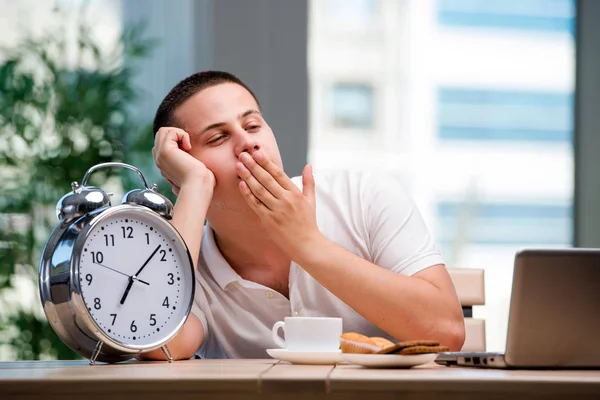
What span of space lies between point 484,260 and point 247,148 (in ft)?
8.70

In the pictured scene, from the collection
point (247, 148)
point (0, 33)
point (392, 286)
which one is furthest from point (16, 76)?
point (392, 286)

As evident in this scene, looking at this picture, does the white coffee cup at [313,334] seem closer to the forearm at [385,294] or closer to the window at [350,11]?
the forearm at [385,294]

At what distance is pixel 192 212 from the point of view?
1.62 m

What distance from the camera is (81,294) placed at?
126 centimetres

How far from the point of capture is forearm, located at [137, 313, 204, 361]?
1439 millimetres

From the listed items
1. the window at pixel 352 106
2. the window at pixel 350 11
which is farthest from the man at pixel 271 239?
the window at pixel 350 11

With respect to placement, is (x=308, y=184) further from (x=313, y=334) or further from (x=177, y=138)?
(x=313, y=334)

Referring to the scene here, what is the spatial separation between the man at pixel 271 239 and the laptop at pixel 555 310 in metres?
0.50

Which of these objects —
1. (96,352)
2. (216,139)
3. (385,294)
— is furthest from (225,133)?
(96,352)

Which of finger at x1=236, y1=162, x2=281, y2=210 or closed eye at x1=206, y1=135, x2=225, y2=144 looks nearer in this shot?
finger at x1=236, y1=162, x2=281, y2=210

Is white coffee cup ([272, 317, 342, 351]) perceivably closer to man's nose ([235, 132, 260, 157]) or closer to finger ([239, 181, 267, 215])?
finger ([239, 181, 267, 215])

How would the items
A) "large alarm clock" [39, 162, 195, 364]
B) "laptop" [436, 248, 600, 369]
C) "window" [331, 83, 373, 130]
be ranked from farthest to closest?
"window" [331, 83, 373, 130] < "large alarm clock" [39, 162, 195, 364] < "laptop" [436, 248, 600, 369]

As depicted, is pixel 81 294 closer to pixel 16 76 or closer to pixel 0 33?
pixel 16 76

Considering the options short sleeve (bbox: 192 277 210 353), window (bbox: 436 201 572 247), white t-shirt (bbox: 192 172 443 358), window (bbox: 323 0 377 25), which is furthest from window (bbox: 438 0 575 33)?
short sleeve (bbox: 192 277 210 353)
